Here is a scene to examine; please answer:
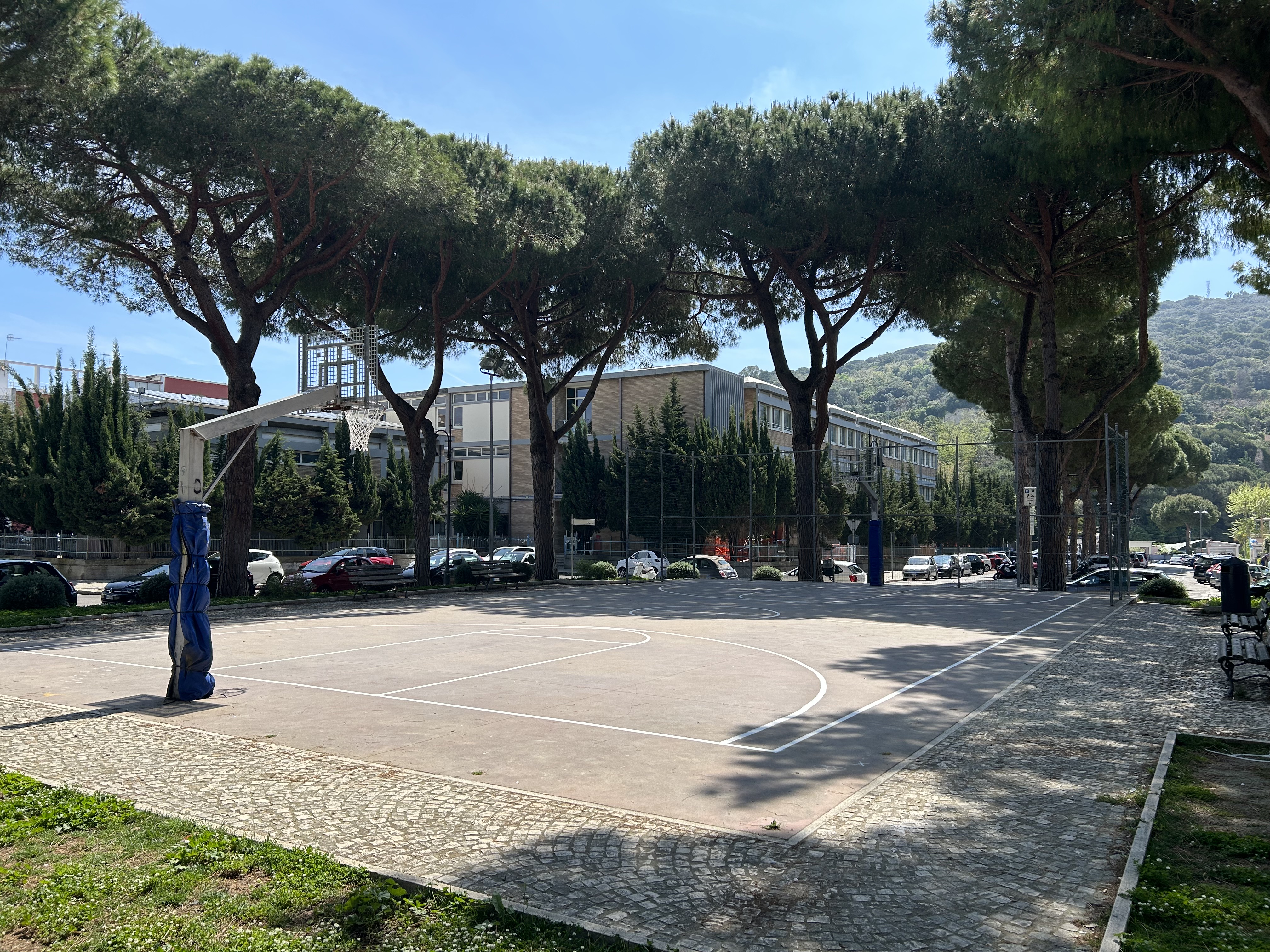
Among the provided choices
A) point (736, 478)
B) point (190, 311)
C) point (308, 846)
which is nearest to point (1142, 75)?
point (308, 846)

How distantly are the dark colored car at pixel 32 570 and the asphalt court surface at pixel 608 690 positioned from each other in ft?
14.0

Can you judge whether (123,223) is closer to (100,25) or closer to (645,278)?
(100,25)

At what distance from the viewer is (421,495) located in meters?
28.8

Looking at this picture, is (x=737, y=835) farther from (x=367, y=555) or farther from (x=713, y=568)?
(x=713, y=568)

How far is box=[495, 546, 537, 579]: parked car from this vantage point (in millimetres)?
31203

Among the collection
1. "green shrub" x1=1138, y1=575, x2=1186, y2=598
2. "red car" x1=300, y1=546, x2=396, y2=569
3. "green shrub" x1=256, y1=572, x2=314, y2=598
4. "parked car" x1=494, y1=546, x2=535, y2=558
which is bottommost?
"green shrub" x1=1138, y1=575, x2=1186, y2=598

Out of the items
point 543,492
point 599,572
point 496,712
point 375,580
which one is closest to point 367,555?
point 375,580

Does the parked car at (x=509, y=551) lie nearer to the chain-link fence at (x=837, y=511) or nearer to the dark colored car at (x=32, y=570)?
the chain-link fence at (x=837, y=511)

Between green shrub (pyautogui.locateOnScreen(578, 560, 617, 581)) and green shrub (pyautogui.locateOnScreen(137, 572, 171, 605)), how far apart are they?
1615 cm

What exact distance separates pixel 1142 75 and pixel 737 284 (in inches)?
782

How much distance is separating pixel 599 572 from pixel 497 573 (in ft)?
19.0

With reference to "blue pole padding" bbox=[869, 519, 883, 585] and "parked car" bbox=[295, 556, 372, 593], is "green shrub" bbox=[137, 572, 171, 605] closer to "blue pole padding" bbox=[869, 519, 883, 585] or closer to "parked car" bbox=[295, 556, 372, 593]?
"parked car" bbox=[295, 556, 372, 593]

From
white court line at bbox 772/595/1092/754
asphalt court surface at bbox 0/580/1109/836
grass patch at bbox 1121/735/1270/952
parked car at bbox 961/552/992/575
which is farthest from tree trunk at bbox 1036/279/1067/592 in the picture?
parked car at bbox 961/552/992/575

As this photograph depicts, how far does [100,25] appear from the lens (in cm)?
1794
